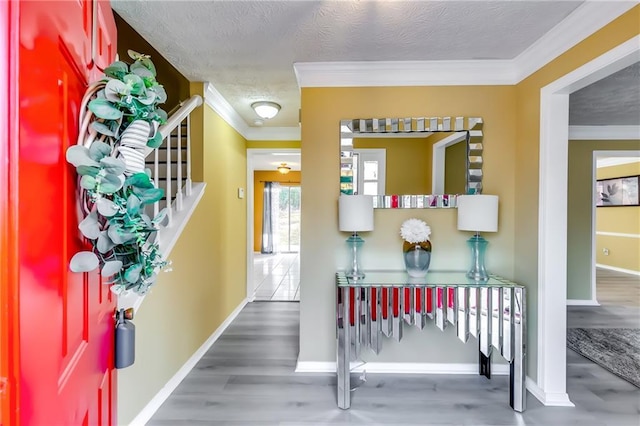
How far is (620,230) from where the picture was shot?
640cm

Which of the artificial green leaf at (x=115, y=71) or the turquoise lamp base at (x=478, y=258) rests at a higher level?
the artificial green leaf at (x=115, y=71)

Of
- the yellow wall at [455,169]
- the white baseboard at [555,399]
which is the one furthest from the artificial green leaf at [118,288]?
the white baseboard at [555,399]

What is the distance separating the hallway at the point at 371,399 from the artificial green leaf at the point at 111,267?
5.25 ft

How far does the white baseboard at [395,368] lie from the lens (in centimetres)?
244

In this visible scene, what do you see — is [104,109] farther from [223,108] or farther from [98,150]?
[223,108]

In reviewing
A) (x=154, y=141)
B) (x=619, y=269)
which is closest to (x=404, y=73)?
(x=154, y=141)

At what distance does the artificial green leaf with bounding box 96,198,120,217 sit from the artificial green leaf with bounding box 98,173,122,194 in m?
0.02

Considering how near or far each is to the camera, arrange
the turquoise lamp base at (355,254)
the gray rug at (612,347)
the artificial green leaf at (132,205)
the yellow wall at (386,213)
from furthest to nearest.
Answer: the gray rug at (612,347) → the yellow wall at (386,213) → the turquoise lamp base at (355,254) → the artificial green leaf at (132,205)

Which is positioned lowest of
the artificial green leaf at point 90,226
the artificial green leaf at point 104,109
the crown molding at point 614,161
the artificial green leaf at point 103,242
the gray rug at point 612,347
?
the gray rug at point 612,347

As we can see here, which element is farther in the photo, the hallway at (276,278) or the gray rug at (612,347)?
the hallway at (276,278)

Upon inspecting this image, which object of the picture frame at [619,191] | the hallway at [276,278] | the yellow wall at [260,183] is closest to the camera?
the hallway at [276,278]

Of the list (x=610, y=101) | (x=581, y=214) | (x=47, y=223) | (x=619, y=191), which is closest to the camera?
(x=47, y=223)

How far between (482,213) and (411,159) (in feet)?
2.14

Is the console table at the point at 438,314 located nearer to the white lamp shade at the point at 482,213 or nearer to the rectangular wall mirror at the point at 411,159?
the white lamp shade at the point at 482,213
